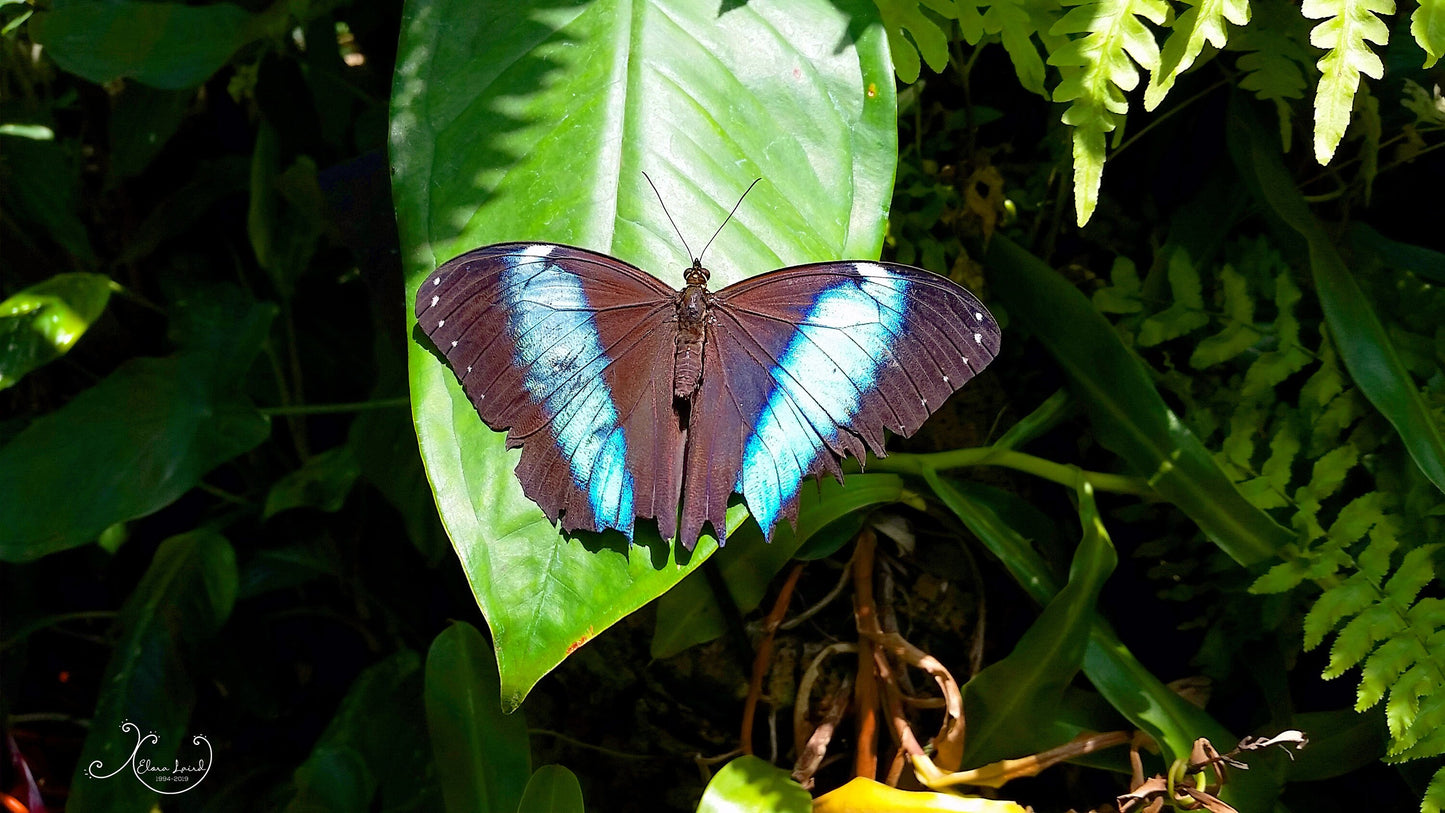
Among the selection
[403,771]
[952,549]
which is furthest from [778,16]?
[403,771]

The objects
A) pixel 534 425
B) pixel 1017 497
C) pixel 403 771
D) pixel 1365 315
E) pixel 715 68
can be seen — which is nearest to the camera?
pixel 534 425

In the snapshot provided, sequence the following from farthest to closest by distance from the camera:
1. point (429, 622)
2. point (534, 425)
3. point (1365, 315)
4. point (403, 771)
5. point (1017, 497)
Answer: point (429, 622) < point (403, 771) < point (1017, 497) < point (1365, 315) < point (534, 425)

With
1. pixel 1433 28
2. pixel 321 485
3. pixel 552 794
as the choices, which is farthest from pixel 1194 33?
pixel 321 485

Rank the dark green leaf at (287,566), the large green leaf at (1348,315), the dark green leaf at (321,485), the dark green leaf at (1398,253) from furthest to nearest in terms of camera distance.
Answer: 1. the dark green leaf at (287,566)
2. the dark green leaf at (321,485)
3. the dark green leaf at (1398,253)
4. the large green leaf at (1348,315)

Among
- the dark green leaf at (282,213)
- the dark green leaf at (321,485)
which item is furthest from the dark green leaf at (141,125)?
the dark green leaf at (321,485)

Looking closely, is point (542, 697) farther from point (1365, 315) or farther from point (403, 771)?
point (1365, 315)

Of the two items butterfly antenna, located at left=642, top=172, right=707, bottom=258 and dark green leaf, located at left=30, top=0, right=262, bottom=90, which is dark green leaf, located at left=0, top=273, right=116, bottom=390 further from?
butterfly antenna, located at left=642, top=172, right=707, bottom=258

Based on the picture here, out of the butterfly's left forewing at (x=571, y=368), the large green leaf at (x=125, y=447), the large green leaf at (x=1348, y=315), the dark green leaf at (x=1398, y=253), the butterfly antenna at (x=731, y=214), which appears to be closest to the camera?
the butterfly's left forewing at (x=571, y=368)

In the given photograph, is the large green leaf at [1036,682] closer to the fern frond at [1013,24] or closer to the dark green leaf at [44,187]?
the fern frond at [1013,24]
